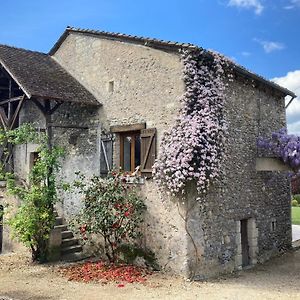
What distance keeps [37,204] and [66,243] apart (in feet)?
4.79

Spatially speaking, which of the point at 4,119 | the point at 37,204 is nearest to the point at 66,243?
the point at 37,204

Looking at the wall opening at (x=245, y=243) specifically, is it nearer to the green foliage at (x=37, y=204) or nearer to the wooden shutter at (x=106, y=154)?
the wooden shutter at (x=106, y=154)

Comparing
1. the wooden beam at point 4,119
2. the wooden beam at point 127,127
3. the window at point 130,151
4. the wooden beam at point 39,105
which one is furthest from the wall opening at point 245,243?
the wooden beam at point 4,119

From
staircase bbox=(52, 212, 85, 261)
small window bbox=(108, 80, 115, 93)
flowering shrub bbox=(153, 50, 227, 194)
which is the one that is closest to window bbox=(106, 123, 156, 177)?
flowering shrub bbox=(153, 50, 227, 194)

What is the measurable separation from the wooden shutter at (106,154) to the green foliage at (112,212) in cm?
50

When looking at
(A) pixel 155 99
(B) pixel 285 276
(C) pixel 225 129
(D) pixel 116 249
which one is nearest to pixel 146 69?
(A) pixel 155 99

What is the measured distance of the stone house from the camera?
9.13 metres

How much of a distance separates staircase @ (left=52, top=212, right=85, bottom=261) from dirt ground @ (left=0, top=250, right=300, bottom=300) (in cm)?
79

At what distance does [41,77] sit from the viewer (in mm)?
10664

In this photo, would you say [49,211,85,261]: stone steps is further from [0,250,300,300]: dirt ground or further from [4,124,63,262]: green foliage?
[0,250,300,300]: dirt ground

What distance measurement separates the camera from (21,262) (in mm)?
10359

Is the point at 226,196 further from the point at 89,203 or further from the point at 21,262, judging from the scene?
the point at 21,262

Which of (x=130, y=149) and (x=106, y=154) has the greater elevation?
(x=130, y=149)

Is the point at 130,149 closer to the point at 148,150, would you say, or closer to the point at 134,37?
the point at 148,150
